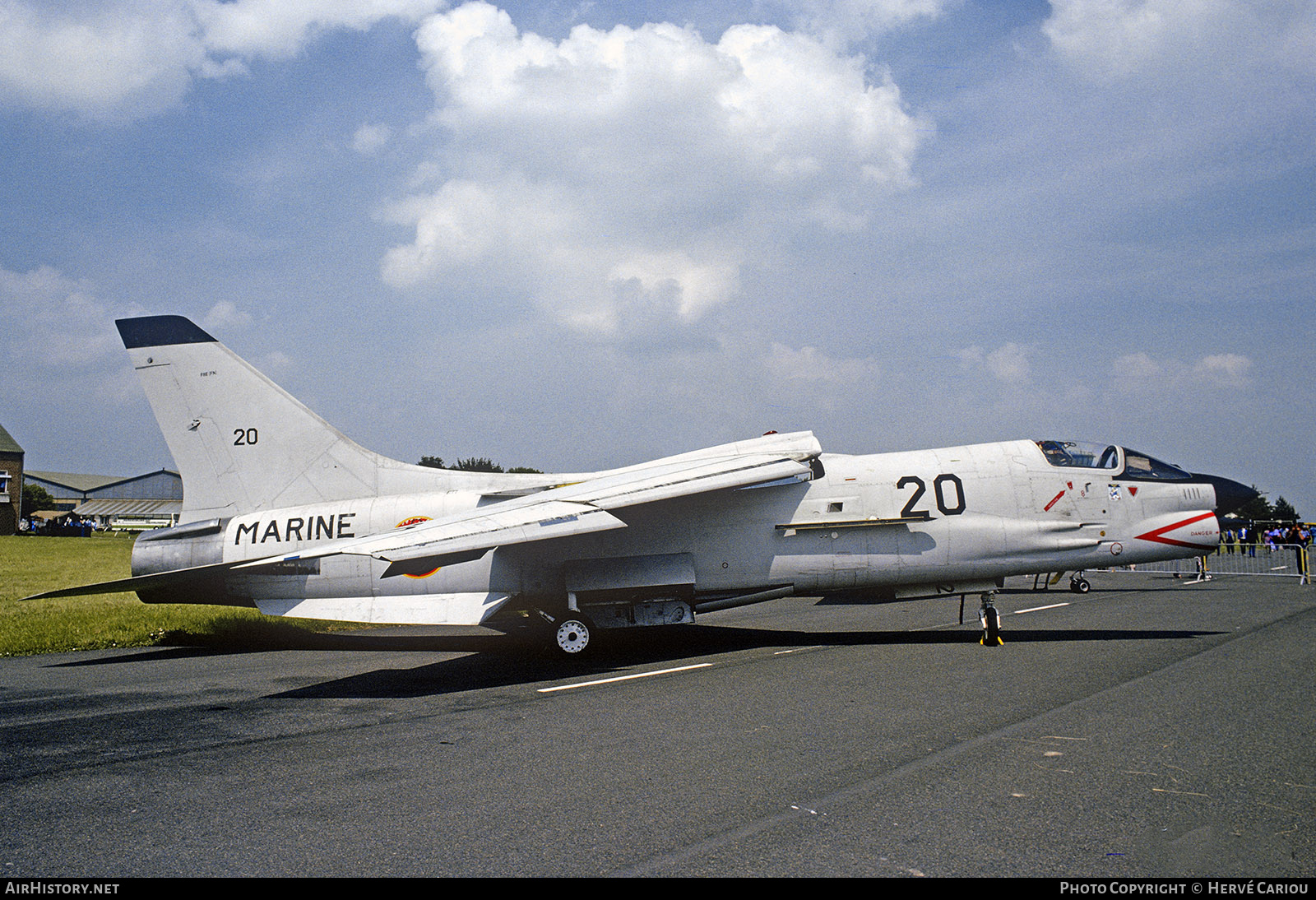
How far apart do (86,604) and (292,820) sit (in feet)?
57.2

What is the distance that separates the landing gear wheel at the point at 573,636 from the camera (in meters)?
10.4

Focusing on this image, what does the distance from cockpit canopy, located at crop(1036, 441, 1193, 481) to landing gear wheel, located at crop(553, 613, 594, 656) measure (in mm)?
7334

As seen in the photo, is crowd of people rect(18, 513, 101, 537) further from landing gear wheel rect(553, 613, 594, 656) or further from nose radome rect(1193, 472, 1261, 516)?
nose radome rect(1193, 472, 1261, 516)

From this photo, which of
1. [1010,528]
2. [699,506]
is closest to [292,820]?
[699,506]

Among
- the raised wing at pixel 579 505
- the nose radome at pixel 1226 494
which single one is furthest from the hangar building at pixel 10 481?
the nose radome at pixel 1226 494

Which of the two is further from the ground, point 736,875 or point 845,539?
point 845,539

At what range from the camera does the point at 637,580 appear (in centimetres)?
1082

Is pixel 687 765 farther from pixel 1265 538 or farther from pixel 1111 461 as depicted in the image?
pixel 1265 538

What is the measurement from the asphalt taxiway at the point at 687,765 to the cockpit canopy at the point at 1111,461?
2.49 metres

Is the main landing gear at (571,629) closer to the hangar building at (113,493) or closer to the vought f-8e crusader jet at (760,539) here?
the vought f-8e crusader jet at (760,539)

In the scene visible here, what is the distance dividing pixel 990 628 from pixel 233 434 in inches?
489

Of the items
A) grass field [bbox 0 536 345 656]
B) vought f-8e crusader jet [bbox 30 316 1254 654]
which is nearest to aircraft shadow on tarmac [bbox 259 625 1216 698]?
vought f-8e crusader jet [bbox 30 316 1254 654]

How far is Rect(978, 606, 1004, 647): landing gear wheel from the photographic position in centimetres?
1043
